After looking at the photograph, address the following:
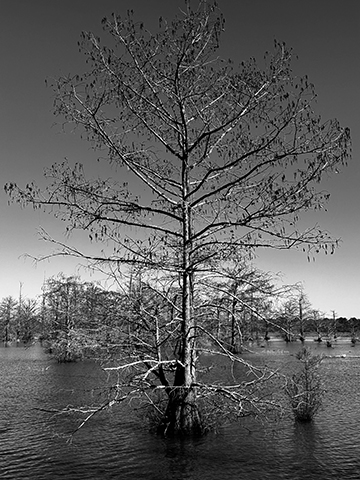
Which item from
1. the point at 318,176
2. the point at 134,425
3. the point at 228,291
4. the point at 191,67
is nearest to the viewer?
the point at 318,176

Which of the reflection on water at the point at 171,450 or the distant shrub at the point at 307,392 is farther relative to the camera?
the distant shrub at the point at 307,392

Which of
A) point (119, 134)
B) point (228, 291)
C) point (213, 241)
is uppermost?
point (119, 134)

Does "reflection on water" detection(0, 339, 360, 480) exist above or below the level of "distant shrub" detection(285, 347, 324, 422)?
below

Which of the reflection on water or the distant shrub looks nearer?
the reflection on water

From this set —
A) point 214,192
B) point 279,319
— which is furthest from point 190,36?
point 279,319

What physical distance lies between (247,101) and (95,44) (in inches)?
169

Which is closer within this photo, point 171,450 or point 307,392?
point 171,450

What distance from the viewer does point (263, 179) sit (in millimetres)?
11461

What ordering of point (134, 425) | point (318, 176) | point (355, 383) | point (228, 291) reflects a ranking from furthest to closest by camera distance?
point (355, 383), point (134, 425), point (228, 291), point (318, 176)

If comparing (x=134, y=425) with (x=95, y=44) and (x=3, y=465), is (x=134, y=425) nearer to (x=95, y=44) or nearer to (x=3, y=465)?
(x=3, y=465)

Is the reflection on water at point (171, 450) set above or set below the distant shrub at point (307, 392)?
below

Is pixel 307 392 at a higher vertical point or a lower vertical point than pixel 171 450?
higher

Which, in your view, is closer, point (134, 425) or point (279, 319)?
point (279, 319)

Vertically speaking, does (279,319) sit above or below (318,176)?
below
